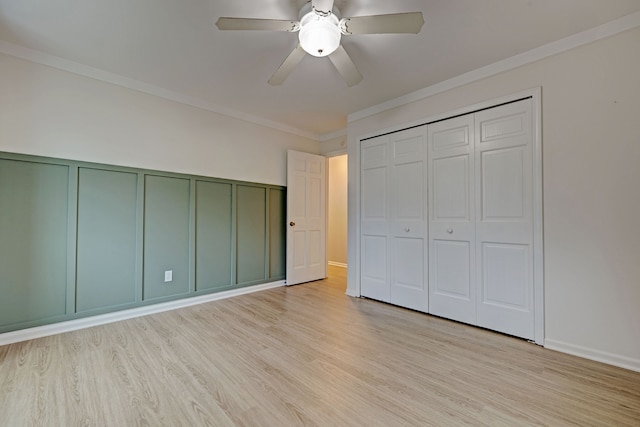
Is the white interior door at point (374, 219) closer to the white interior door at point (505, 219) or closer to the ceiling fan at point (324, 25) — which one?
the white interior door at point (505, 219)

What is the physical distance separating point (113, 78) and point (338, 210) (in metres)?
4.34

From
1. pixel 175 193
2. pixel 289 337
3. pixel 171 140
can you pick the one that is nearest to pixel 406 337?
pixel 289 337

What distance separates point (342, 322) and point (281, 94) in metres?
2.57

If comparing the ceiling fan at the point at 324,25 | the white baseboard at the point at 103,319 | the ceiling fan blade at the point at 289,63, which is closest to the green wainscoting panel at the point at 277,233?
the white baseboard at the point at 103,319

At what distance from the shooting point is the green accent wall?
7.52 ft

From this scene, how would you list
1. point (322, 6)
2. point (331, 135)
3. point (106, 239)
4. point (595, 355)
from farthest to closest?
point (331, 135) < point (106, 239) < point (595, 355) < point (322, 6)

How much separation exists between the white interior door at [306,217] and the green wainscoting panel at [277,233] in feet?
0.47

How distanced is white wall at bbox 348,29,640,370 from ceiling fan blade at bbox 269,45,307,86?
6.33 ft

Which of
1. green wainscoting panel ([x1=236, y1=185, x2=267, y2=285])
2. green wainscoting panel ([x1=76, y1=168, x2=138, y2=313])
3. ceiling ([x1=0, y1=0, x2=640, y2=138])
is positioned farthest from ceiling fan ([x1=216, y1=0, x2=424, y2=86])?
green wainscoting panel ([x1=236, y1=185, x2=267, y2=285])

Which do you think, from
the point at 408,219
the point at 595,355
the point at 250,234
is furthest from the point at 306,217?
the point at 595,355

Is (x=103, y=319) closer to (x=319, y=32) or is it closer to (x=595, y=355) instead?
(x=319, y=32)

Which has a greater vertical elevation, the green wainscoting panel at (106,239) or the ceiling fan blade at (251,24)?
the ceiling fan blade at (251,24)

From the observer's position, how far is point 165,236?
3.07 metres

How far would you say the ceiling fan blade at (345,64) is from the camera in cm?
194
